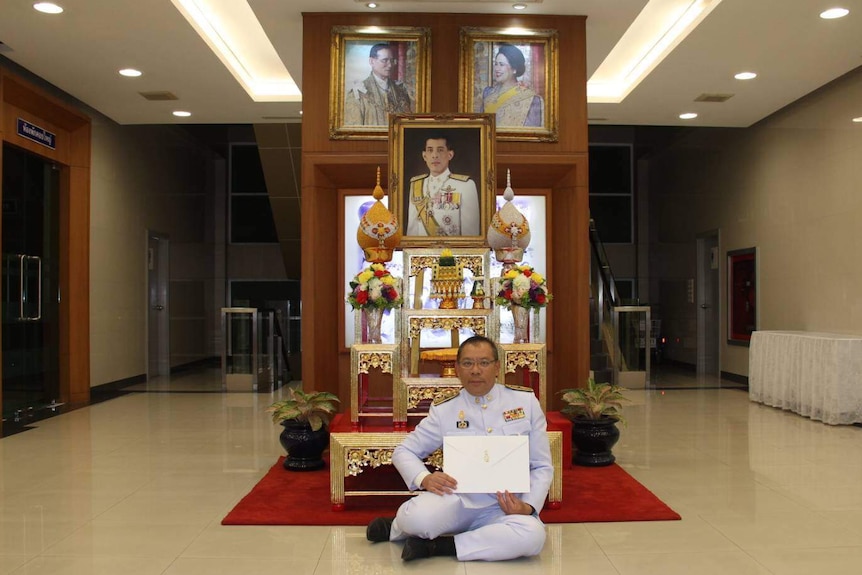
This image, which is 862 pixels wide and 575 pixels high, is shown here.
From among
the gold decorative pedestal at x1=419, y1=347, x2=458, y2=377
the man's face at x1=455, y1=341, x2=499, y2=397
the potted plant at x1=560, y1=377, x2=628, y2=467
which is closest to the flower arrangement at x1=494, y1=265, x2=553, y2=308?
the gold decorative pedestal at x1=419, y1=347, x2=458, y2=377

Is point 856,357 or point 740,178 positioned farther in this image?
point 740,178

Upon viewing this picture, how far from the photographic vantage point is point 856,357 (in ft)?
26.6

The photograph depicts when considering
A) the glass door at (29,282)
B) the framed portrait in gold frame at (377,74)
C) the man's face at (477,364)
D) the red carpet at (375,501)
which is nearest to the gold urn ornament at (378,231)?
the framed portrait in gold frame at (377,74)

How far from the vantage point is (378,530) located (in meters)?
4.20

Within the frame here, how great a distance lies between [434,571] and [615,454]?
331 cm

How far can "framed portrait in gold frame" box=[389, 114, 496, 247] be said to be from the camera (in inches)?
252

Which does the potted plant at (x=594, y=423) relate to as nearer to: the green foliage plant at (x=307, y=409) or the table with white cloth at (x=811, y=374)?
the green foliage plant at (x=307, y=409)

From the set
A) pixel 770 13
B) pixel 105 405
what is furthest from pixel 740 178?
pixel 105 405

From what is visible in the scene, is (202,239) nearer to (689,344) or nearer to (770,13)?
(689,344)

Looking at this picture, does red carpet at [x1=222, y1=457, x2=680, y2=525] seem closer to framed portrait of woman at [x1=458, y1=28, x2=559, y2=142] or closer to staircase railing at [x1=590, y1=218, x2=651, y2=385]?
framed portrait of woman at [x1=458, y1=28, x2=559, y2=142]

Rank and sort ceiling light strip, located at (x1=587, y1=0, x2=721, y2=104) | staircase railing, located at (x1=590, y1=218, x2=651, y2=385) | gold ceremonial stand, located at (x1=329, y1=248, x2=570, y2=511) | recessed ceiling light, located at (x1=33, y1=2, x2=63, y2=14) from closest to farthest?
gold ceremonial stand, located at (x1=329, y1=248, x2=570, y2=511), recessed ceiling light, located at (x1=33, y1=2, x2=63, y2=14), ceiling light strip, located at (x1=587, y1=0, x2=721, y2=104), staircase railing, located at (x1=590, y1=218, x2=651, y2=385)

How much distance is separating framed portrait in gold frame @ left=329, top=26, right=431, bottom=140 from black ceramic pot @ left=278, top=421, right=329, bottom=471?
2.64 m

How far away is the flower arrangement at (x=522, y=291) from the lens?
5.77m

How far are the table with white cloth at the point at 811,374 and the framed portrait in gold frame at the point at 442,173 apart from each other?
4.42 metres
